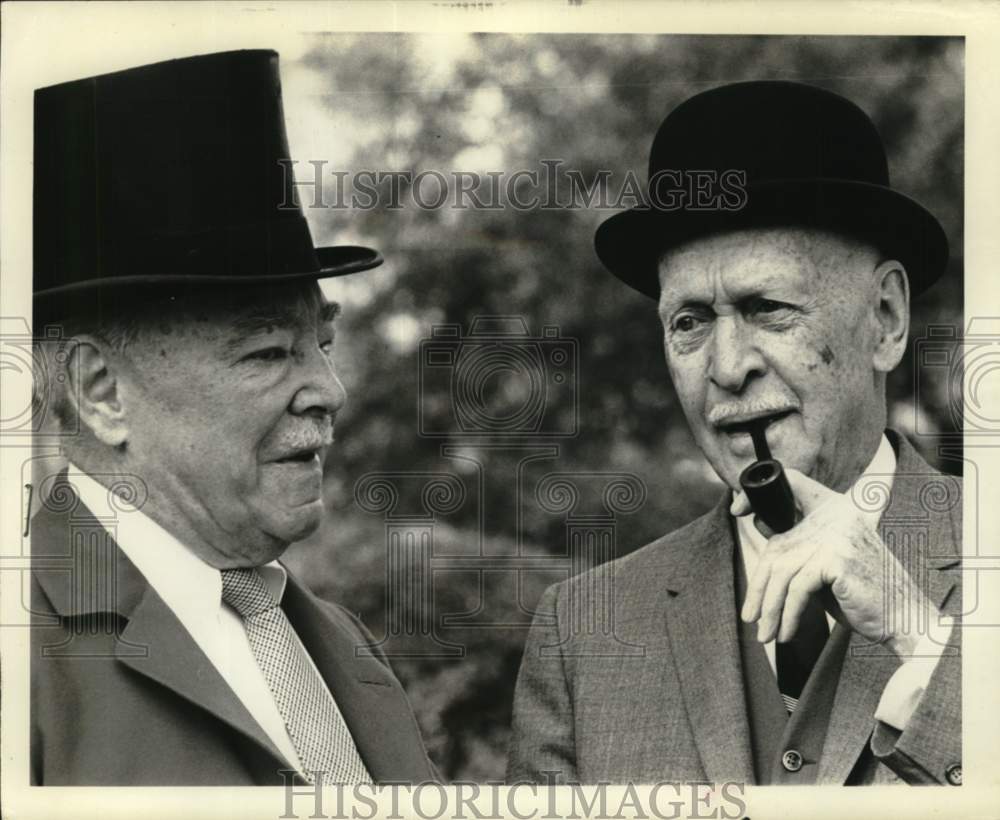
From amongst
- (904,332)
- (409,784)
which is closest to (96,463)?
(409,784)

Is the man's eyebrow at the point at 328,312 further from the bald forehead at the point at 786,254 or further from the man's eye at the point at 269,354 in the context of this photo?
the bald forehead at the point at 786,254

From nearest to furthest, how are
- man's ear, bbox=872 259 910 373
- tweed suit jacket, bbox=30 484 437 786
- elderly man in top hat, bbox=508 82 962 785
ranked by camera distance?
tweed suit jacket, bbox=30 484 437 786 → elderly man in top hat, bbox=508 82 962 785 → man's ear, bbox=872 259 910 373

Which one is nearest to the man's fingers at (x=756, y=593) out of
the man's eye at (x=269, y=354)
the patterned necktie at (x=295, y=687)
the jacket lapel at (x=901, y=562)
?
the jacket lapel at (x=901, y=562)

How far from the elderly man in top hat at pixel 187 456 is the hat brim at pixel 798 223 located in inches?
45.2

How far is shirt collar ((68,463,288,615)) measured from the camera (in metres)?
5.73

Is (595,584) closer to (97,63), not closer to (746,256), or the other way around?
(746,256)

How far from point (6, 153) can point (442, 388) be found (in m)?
1.92

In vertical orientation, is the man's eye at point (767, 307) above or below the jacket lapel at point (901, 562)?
above

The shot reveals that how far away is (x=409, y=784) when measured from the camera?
591cm

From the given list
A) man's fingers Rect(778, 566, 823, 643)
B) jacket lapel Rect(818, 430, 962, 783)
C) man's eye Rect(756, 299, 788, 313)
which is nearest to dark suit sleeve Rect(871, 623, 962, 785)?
jacket lapel Rect(818, 430, 962, 783)

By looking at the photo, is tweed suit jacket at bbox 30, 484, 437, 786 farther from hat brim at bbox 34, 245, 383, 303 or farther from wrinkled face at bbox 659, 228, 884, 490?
wrinkled face at bbox 659, 228, 884, 490

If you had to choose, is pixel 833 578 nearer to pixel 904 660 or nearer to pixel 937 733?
pixel 904 660

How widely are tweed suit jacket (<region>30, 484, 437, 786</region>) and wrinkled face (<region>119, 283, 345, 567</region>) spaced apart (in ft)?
0.91

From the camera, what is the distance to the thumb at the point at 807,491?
19.4ft
